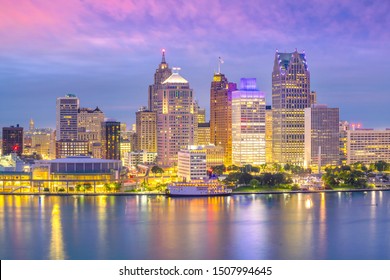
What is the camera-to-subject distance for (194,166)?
2272cm

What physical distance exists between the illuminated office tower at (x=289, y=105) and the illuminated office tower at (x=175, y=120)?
3.57 m

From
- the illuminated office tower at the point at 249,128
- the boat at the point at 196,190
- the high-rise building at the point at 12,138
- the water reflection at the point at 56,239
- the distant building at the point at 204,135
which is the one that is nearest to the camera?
the water reflection at the point at 56,239

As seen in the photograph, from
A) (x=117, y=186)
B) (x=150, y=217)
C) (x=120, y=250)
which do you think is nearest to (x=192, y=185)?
(x=117, y=186)

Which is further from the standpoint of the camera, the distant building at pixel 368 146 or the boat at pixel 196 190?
the distant building at pixel 368 146

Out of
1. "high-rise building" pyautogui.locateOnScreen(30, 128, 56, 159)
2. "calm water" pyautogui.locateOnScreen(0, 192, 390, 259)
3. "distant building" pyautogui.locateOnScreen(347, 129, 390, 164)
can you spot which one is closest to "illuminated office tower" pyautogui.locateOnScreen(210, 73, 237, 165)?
"distant building" pyautogui.locateOnScreen(347, 129, 390, 164)

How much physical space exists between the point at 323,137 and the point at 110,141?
1101 cm

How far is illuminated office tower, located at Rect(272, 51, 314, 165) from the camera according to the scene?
29.5 metres

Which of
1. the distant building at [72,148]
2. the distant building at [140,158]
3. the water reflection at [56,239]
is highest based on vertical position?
the distant building at [72,148]

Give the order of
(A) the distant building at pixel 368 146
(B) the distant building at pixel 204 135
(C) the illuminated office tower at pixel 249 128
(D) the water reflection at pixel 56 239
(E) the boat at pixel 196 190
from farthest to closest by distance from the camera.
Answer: (B) the distant building at pixel 204 135
(C) the illuminated office tower at pixel 249 128
(A) the distant building at pixel 368 146
(E) the boat at pixel 196 190
(D) the water reflection at pixel 56 239

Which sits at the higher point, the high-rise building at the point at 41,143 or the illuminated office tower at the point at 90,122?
the illuminated office tower at the point at 90,122

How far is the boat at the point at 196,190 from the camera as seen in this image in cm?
1985

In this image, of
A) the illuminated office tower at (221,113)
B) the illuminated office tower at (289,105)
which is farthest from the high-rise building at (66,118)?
the illuminated office tower at (289,105)

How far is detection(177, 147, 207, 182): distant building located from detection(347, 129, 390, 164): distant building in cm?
837

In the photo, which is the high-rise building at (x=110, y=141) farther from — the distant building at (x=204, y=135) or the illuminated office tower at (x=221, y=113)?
the illuminated office tower at (x=221, y=113)
